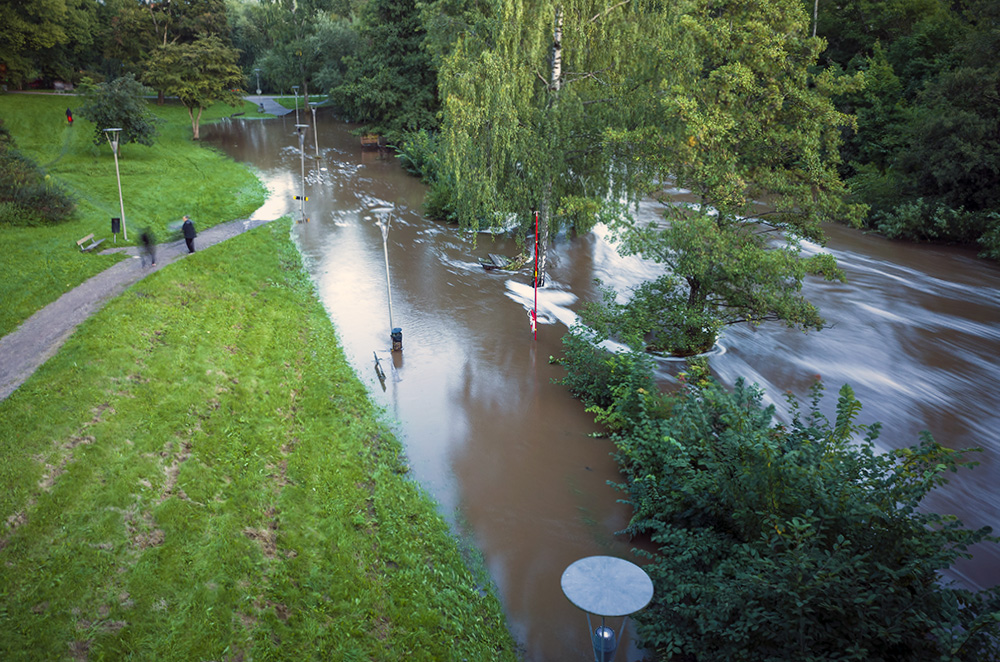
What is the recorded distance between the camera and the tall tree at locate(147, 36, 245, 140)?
153ft

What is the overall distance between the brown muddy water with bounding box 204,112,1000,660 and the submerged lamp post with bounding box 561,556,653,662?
174 centimetres

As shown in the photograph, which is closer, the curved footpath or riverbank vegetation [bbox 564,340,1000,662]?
riverbank vegetation [bbox 564,340,1000,662]

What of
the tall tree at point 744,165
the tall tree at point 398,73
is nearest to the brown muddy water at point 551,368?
the tall tree at point 744,165

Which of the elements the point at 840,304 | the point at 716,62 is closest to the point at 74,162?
the point at 716,62

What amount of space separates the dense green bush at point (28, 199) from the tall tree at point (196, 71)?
2495cm

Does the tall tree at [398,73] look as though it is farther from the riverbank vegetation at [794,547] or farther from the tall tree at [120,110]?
the riverbank vegetation at [794,547]

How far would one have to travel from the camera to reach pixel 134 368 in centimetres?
1373

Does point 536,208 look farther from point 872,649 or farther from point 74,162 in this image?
point 74,162

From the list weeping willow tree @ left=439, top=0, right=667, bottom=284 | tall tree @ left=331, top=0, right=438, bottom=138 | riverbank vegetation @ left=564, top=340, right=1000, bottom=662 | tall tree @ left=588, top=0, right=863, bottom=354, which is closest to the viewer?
riverbank vegetation @ left=564, top=340, right=1000, bottom=662

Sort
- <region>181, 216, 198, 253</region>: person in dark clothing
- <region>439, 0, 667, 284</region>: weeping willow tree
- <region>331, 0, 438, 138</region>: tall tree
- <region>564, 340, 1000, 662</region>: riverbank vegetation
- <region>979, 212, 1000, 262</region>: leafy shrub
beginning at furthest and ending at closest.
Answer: <region>331, 0, 438, 138</region>: tall tree < <region>979, 212, 1000, 262</region>: leafy shrub < <region>181, 216, 198, 253</region>: person in dark clothing < <region>439, 0, 667, 284</region>: weeping willow tree < <region>564, 340, 1000, 662</region>: riverbank vegetation

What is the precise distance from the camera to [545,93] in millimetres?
20922

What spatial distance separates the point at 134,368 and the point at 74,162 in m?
28.3

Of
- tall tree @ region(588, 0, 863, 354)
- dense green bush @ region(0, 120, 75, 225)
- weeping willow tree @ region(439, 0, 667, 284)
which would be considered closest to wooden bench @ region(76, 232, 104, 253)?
dense green bush @ region(0, 120, 75, 225)

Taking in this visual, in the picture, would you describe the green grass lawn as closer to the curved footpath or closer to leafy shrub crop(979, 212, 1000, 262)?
the curved footpath
